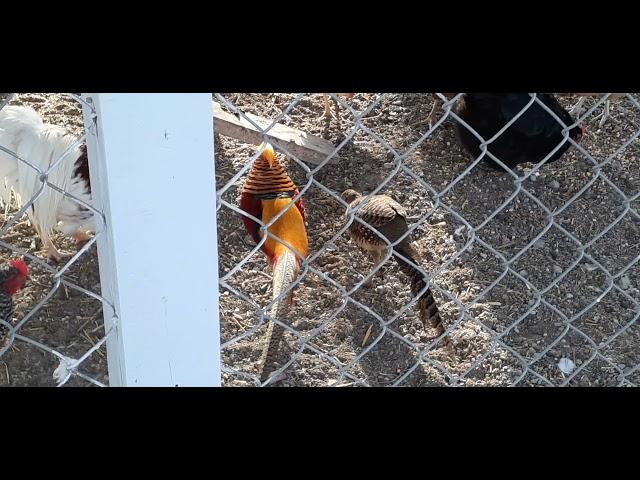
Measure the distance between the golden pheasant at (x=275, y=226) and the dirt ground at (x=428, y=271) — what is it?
0.29 ft

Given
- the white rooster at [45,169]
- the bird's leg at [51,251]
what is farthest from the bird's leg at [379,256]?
the bird's leg at [51,251]

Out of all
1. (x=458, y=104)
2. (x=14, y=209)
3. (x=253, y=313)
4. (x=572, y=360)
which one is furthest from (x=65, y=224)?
(x=572, y=360)

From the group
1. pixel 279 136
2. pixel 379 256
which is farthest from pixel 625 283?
pixel 279 136

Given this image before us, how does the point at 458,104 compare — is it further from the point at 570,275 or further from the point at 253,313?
the point at 253,313

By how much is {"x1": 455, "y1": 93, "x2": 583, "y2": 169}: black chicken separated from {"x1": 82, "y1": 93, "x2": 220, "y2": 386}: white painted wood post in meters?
2.38

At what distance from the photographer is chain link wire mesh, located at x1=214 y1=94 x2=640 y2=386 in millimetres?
2770

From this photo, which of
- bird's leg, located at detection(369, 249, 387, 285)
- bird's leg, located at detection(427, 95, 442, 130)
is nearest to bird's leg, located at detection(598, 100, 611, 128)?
bird's leg, located at detection(427, 95, 442, 130)

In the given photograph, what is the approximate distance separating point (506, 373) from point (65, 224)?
1.93 m

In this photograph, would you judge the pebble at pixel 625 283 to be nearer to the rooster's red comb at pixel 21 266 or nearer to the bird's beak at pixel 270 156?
the bird's beak at pixel 270 156

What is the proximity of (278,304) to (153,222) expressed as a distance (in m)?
1.77

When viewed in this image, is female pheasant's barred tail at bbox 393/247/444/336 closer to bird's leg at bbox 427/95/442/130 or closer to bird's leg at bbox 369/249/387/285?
bird's leg at bbox 369/249/387/285

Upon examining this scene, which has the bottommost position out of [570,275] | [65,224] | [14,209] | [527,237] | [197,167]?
[197,167]

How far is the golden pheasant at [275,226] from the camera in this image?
2.72 metres

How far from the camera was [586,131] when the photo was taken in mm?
3662
